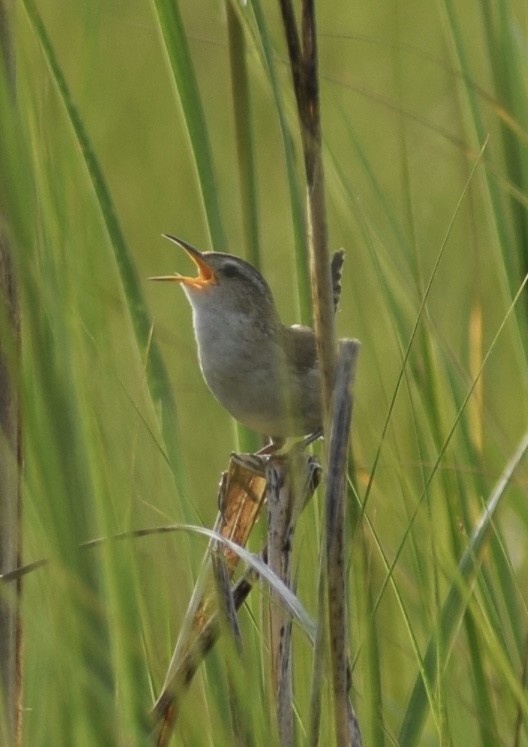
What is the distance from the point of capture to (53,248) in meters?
1.29

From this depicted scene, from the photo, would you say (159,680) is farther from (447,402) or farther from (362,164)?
(362,164)

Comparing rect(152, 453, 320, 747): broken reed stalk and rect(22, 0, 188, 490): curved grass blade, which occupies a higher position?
rect(22, 0, 188, 490): curved grass blade

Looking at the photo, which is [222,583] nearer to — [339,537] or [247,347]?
[339,537]

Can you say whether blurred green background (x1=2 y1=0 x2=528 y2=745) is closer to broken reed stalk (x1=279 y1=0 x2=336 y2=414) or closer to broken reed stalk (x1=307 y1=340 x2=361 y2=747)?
broken reed stalk (x1=307 y1=340 x2=361 y2=747)

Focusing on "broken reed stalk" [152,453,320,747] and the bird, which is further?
the bird

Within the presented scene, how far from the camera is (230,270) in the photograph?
2.95 m

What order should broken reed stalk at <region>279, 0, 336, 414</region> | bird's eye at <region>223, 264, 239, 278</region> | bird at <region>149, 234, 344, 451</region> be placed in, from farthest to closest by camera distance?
bird's eye at <region>223, 264, 239, 278</region> → bird at <region>149, 234, 344, 451</region> → broken reed stalk at <region>279, 0, 336, 414</region>

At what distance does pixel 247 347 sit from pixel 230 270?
32cm

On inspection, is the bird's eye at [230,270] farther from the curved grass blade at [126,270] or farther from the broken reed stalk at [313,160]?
the broken reed stalk at [313,160]

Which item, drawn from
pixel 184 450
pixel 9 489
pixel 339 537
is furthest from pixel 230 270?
pixel 339 537

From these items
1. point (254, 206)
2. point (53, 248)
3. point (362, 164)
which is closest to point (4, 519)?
point (53, 248)

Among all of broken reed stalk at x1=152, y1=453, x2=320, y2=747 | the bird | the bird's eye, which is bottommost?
broken reed stalk at x1=152, y1=453, x2=320, y2=747

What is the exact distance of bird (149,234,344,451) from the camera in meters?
2.45

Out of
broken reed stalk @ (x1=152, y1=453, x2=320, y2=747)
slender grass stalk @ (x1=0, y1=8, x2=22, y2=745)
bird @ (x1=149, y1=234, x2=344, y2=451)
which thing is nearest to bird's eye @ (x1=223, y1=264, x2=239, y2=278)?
bird @ (x1=149, y1=234, x2=344, y2=451)
